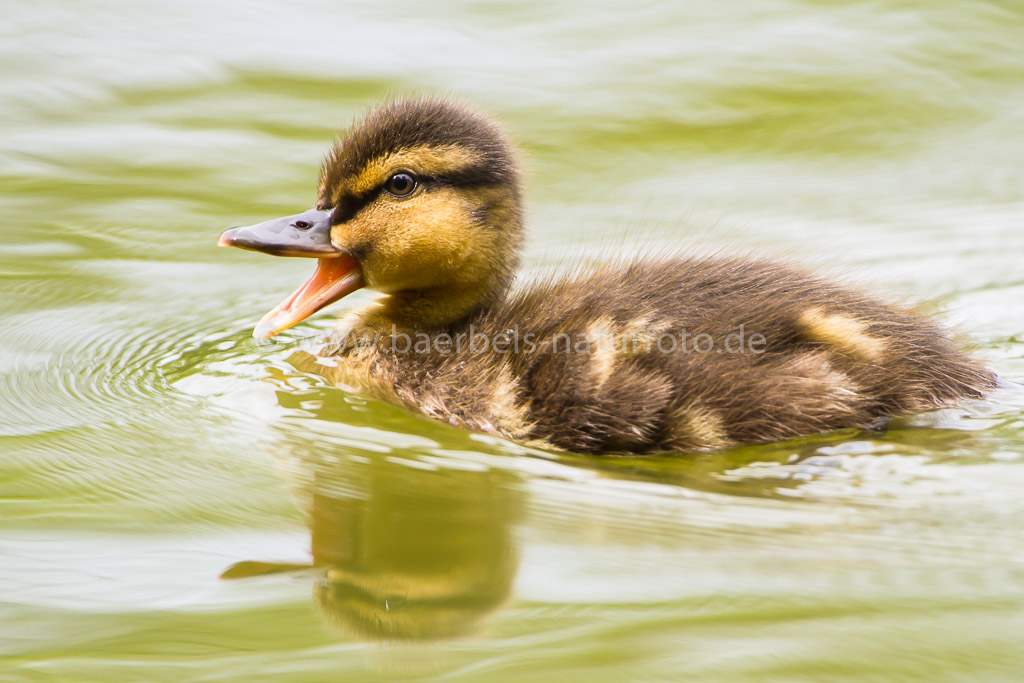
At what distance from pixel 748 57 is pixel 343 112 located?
168 cm

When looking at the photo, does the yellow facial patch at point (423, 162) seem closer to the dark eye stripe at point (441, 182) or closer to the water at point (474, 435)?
the dark eye stripe at point (441, 182)

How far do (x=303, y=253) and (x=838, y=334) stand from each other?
124cm

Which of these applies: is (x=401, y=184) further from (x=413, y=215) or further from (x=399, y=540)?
(x=399, y=540)

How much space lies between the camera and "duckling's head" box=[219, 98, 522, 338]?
3133 millimetres

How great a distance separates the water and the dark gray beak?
347 mm

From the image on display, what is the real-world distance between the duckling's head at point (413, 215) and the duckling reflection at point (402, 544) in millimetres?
551

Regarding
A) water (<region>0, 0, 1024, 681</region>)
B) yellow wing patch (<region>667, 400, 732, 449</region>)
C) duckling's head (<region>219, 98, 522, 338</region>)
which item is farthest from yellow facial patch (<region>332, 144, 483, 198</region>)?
yellow wing patch (<region>667, 400, 732, 449</region>)

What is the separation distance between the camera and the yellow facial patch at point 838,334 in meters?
2.96

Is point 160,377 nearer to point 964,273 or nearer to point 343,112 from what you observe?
point 343,112

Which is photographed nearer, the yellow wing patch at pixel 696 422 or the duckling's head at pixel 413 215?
the yellow wing patch at pixel 696 422

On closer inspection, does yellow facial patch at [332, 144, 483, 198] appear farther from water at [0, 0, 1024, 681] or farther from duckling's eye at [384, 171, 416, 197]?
water at [0, 0, 1024, 681]

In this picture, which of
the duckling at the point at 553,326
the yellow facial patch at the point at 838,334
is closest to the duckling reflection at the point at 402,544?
the duckling at the point at 553,326

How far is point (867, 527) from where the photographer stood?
2.40 meters

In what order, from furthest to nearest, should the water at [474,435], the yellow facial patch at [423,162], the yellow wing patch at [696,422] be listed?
the yellow facial patch at [423,162] < the yellow wing patch at [696,422] < the water at [474,435]
